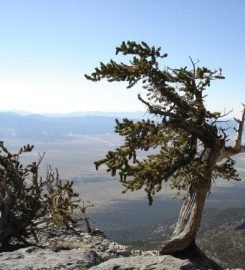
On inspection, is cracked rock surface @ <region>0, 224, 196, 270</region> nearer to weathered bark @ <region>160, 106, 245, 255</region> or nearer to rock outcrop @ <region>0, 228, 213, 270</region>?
rock outcrop @ <region>0, 228, 213, 270</region>

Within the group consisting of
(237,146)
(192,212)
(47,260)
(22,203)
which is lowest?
(47,260)

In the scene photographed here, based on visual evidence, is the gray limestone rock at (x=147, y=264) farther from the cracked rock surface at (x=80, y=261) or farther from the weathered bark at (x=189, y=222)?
the weathered bark at (x=189, y=222)

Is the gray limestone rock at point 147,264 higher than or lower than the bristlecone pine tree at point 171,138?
lower

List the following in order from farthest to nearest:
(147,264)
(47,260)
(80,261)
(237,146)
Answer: (237,146), (47,260), (80,261), (147,264)

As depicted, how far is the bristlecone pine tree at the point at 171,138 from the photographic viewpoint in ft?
65.6

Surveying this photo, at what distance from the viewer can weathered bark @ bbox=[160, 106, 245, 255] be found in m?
19.8

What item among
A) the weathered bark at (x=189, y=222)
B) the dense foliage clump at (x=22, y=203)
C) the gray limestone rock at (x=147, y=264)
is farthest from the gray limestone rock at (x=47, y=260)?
the dense foliage clump at (x=22, y=203)

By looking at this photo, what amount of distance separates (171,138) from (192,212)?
3.51 m

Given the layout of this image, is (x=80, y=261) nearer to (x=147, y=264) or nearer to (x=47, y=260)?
(x=47, y=260)

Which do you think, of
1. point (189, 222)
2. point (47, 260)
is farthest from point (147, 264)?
point (189, 222)

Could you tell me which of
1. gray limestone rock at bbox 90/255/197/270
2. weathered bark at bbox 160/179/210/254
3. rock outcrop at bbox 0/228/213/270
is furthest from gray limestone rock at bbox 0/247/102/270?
weathered bark at bbox 160/179/210/254

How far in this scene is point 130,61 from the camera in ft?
67.2

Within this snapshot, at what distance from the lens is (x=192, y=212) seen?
66.8 ft

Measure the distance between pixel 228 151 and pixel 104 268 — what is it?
917 centimetres
